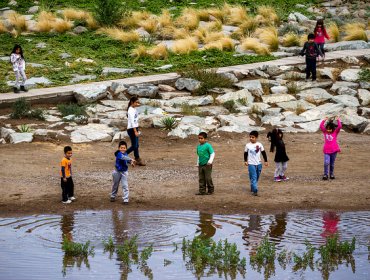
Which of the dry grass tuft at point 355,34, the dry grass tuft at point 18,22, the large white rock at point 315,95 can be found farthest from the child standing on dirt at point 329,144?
the dry grass tuft at point 18,22

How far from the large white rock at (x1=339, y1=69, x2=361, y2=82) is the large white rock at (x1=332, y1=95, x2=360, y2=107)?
1.76 m

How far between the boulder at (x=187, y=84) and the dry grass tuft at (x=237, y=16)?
9323mm

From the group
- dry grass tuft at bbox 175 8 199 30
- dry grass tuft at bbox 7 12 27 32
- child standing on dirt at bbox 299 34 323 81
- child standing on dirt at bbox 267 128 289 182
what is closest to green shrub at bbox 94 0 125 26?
dry grass tuft at bbox 175 8 199 30

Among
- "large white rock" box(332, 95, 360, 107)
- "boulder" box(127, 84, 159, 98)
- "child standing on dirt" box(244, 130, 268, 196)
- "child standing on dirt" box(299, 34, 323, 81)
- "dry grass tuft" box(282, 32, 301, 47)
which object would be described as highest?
"dry grass tuft" box(282, 32, 301, 47)

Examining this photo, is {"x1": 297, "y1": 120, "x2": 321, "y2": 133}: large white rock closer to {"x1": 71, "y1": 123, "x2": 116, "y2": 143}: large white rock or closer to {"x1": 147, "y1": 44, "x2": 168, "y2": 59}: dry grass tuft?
{"x1": 71, "y1": 123, "x2": 116, "y2": 143}: large white rock

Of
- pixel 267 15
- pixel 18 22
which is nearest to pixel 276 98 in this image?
pixel 267 15

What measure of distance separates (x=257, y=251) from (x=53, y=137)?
827 centimetres

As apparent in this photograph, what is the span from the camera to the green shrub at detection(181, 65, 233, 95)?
24.6 metres

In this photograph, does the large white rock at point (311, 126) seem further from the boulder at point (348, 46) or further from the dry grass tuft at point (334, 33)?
the dry grass tuft at point (334, 33)

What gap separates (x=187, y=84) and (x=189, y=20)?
881 cm

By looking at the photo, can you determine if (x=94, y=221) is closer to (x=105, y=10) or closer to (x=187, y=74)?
(x=187, y=74)

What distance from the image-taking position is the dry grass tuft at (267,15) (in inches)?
1340

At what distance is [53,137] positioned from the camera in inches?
792

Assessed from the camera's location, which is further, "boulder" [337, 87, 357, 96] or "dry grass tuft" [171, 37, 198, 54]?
"dry grass tuft" [171, 37, 198, 54]
